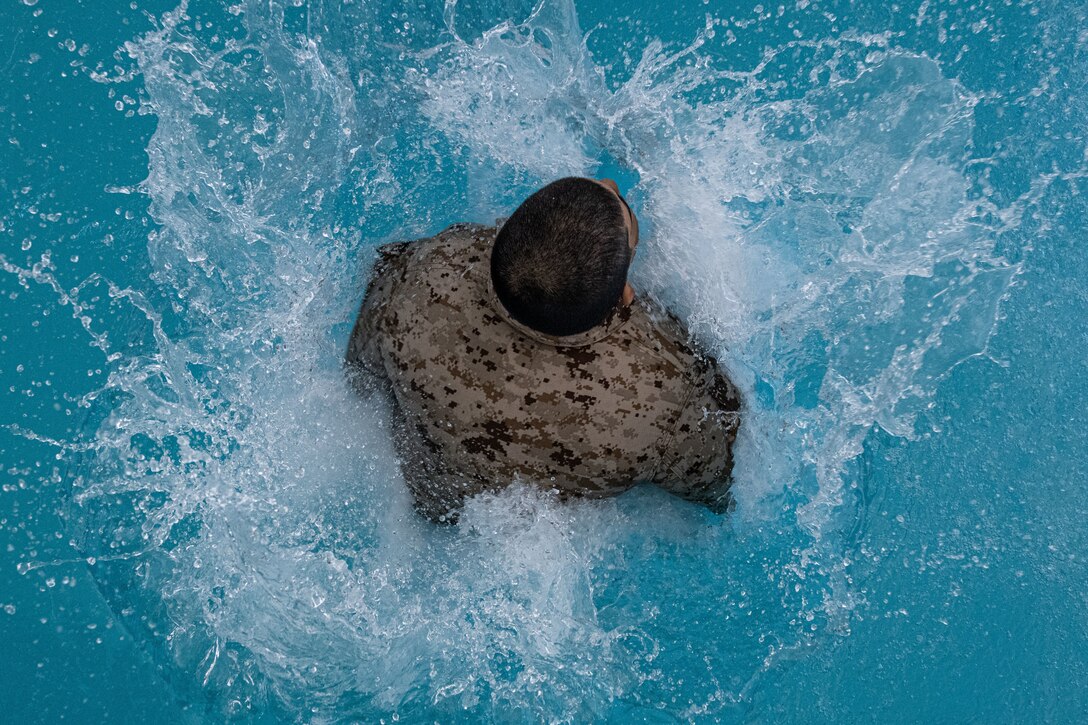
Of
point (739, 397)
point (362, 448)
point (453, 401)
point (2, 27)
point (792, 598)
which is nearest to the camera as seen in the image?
point (453, 401)

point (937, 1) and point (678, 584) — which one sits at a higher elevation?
point (937, 1)

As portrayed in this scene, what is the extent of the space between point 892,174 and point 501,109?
139 cm

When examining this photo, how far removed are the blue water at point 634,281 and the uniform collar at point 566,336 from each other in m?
0.76

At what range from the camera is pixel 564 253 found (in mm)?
1309

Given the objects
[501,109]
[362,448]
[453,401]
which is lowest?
[362,448]

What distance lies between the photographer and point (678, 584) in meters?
2.51

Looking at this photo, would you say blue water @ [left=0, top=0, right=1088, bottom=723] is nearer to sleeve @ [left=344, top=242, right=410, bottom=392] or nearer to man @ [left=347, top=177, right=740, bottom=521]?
sleeve @ [left=344, top=242, right=410, bottom=392]

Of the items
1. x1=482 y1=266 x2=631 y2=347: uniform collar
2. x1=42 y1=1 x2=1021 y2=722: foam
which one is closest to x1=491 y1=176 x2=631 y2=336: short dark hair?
x1=482 y1=266 x2=631 y2=347: uniform collar

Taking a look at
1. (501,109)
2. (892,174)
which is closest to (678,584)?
(892,174)

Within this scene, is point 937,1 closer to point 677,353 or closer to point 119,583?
point 677,353

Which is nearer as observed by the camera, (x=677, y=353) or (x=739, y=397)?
(x=677, y=353)

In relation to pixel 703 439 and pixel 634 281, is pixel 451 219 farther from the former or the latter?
pixel 703 439

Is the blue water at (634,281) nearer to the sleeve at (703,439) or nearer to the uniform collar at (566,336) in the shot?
the sleeve at (703,439)

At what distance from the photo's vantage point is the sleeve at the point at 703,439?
172 cm
